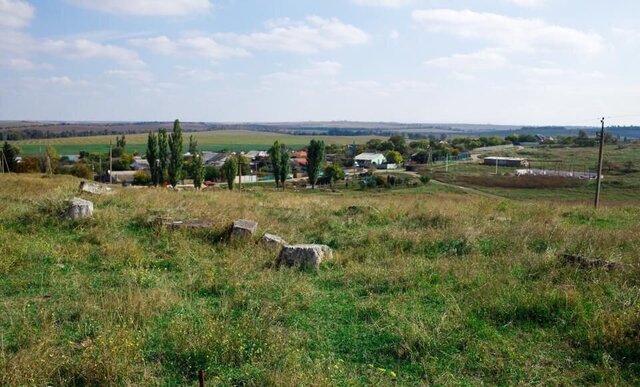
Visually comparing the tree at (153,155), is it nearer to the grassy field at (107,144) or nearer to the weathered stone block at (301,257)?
the weathered stone block at (301,257)

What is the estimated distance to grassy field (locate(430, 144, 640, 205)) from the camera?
36.5 metres

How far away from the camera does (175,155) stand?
4156 centimetres

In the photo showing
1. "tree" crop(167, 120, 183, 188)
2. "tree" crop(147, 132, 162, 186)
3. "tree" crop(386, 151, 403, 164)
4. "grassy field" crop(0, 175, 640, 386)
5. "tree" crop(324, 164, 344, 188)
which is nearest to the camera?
"grassy field" crop(0, 175, 640, 386)

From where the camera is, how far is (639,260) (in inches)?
308

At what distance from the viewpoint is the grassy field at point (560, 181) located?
36531 millimetres

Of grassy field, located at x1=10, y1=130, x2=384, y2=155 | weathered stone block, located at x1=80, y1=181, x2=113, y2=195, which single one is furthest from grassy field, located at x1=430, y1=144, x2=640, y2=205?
grassy field, located at x1=10, y1=130, x2=384, y2=155

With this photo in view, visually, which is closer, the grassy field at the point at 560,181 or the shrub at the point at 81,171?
the grassy field at the point at 560,181

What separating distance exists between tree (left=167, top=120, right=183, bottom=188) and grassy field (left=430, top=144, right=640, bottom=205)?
26.7 meters

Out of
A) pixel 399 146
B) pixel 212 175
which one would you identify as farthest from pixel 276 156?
pixel 399 146

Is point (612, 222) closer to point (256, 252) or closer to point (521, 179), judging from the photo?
point (256, 252)

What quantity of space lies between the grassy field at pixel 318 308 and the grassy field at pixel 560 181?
2269 cm

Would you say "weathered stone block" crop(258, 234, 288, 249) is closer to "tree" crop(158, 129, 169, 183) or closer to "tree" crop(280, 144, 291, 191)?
"tree" crop(158, 129, 169, 183)

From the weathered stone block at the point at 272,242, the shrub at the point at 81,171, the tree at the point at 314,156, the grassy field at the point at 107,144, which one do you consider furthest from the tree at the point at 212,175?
the weathered stone block at the point at 272,242

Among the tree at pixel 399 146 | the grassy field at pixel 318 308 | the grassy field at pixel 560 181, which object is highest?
the grassy field at pixel 318 308
